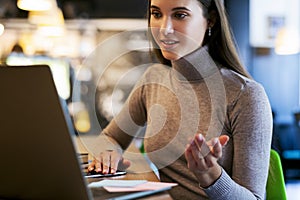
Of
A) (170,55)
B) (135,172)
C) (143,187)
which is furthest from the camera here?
(170,55)

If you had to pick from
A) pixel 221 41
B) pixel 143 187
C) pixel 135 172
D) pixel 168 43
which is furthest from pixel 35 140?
pixel 221 41

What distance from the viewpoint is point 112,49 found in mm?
6289

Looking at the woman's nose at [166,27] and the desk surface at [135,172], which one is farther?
the woman's nose at [166,27]

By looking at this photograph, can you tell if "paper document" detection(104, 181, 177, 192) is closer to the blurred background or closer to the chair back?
the chair back

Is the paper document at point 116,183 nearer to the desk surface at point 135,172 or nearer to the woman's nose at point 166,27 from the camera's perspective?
the desk surface at point 135,172

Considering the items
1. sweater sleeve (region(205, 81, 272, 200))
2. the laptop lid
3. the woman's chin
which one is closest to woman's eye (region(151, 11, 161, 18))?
the woman's chin

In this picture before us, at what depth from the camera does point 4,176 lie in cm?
107

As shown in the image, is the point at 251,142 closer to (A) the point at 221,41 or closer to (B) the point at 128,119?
(A) the point at 221,41

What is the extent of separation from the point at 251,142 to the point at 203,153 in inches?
15.3

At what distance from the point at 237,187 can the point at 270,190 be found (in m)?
0.26

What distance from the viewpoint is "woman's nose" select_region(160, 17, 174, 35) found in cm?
152

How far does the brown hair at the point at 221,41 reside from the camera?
1.69m

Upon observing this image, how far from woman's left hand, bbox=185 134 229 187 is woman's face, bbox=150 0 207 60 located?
43 cm

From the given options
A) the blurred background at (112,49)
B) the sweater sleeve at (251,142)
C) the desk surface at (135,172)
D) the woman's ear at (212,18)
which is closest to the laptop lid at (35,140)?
the desk surface at (135,172)
